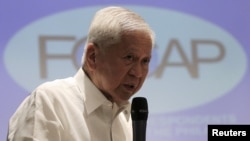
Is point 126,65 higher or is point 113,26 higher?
point 113,26

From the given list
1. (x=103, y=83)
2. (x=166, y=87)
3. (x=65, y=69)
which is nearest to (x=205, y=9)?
(x=166, y=87)

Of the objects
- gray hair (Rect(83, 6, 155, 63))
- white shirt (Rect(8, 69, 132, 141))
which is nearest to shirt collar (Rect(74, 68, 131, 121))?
white shirt (Rect(8, 69, 132, 141))

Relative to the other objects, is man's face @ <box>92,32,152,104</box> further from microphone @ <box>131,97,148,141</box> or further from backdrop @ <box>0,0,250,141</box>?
backdrop @ <box>0,0,250,141</box>

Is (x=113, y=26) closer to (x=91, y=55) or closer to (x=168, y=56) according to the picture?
(x=91, y=55)

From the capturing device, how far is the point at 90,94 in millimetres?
1459

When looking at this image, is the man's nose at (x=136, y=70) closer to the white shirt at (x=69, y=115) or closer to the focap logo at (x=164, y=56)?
the white shirt at (x=69, y=115)

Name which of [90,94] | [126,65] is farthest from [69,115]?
[126,65]

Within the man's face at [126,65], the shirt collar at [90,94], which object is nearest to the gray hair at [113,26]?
the man's face at [126,65]

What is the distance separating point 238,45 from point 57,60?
1001 millimetres

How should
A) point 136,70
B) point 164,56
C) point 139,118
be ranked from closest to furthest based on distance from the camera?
point 139,118, point 136,70, point 164,56

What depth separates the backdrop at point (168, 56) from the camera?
250 cm

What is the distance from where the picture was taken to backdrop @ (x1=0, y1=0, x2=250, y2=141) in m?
2.50

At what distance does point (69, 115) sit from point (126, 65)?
0.21 m

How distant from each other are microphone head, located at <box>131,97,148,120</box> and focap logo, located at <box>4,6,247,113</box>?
1.32 meters
